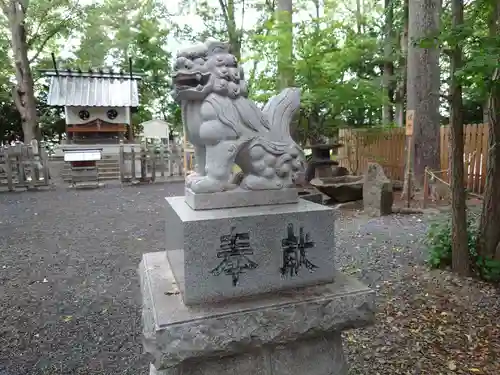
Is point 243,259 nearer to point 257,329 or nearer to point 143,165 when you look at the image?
point 257,329

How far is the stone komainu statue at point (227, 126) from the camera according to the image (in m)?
2.01

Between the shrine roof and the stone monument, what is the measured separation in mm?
14886

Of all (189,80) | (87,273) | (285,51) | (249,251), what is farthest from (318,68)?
(249,251)

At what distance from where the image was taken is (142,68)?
70.1ft

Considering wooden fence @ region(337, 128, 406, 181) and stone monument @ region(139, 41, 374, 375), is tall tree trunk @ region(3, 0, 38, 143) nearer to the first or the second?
wooden fence @ region(337, 128, 406, 181)

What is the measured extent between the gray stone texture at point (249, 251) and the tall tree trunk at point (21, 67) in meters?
17.1

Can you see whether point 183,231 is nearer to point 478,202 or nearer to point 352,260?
point 352,260

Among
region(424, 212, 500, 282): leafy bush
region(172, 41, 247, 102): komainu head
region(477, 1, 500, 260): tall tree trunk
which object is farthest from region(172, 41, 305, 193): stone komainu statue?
region(424, 212, 500, 282): leafy bush

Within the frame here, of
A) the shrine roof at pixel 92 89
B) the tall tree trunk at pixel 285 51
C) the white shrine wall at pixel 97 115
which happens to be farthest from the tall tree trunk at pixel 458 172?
the white shrine wall at pixel 97 115

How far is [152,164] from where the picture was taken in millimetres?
12750

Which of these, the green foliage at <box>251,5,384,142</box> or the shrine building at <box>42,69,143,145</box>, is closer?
the green foliage at <box>251,5,384,142</box>

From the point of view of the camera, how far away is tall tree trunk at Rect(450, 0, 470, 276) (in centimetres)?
335

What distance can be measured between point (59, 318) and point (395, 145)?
31.8 feet

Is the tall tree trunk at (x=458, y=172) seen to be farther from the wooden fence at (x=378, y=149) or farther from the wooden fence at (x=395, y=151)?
the wooden fence at (x=378, y=149)
